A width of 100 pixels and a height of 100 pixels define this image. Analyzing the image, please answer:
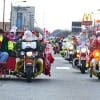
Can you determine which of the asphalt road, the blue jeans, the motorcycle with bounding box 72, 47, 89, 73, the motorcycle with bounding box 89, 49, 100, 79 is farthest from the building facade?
the asphalt road

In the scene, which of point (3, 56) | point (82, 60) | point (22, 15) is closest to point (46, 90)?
point (3, 56)

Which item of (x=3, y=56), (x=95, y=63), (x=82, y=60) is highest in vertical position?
(x=3, y=56)

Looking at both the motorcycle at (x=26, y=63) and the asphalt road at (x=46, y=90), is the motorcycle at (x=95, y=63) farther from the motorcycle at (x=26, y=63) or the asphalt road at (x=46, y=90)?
the motorcycle at (x=26, y=63)

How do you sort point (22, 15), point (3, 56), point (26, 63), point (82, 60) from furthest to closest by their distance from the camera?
point (22, 15) < point (82, 60) < point (3, 56) < point (26, 63)

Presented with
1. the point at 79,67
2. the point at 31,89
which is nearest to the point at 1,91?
the point at 31,89

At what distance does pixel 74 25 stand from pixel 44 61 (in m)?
109

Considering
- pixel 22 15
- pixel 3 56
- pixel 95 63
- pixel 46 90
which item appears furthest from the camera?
pixel 22 15

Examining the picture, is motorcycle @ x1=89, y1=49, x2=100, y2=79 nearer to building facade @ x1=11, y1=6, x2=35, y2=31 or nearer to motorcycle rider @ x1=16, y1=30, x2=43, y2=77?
motorcycle rider @ x1=16, y1=30, x2=43, y2=77

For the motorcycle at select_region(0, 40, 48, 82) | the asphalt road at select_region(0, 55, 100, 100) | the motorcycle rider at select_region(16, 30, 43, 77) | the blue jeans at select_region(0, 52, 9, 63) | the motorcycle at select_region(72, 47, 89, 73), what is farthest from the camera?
the motorcycle at select_region(72, 47, 89, 73)

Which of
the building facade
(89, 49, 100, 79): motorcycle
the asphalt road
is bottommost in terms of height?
the asphalt road

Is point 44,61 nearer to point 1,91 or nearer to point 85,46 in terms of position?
point 1,91

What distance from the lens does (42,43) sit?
70.5 ft

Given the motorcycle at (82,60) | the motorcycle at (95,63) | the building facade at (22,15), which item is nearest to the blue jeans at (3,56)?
the motorcycle at (95,63)

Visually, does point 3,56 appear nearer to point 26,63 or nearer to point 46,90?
point 26,63
